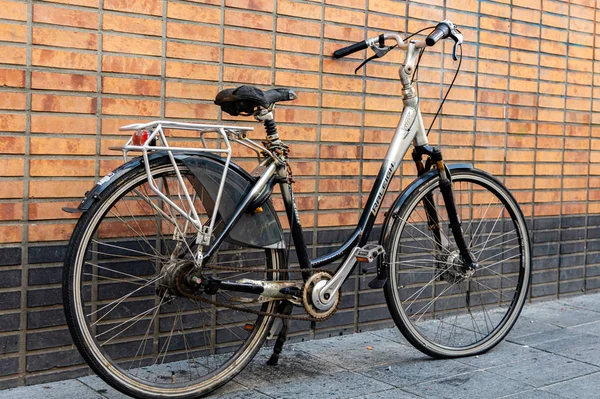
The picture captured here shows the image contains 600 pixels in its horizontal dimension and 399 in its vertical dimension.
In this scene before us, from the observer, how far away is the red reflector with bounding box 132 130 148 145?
303cm

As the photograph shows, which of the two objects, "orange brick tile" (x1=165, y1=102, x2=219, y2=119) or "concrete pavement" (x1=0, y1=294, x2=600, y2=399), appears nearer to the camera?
"concrete pavement" (x1=0, y1=294, x2=600, y2=399)

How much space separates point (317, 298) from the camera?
11.3 ft

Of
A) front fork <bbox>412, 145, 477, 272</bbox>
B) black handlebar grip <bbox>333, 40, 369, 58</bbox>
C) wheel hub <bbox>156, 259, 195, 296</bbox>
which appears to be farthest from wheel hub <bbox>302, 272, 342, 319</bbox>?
black handlebar grip <bbox>333, 40, 369, 58</bbox>

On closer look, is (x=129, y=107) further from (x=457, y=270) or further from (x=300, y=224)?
(x=457, y=270)

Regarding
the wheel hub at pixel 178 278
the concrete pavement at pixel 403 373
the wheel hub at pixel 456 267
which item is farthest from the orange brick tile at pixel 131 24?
the wheel hub at pixel 456 267

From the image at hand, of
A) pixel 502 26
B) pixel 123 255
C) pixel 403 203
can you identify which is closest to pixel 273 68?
pixel 403 203

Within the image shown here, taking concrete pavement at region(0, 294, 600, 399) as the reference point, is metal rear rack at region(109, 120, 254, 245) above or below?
above

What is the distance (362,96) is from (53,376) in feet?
7.10

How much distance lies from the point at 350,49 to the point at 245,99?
906 millimetres

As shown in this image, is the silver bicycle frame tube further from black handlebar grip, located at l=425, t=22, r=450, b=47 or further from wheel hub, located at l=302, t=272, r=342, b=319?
wheel hub, located at l=302, t=272, r=342, b=319

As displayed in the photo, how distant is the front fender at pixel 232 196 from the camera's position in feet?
10.3

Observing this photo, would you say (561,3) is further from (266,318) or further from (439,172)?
(266,318)

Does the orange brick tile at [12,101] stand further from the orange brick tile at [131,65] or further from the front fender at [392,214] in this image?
the front fender at [392,214]

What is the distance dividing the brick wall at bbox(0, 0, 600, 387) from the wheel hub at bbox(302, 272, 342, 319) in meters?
0.63
